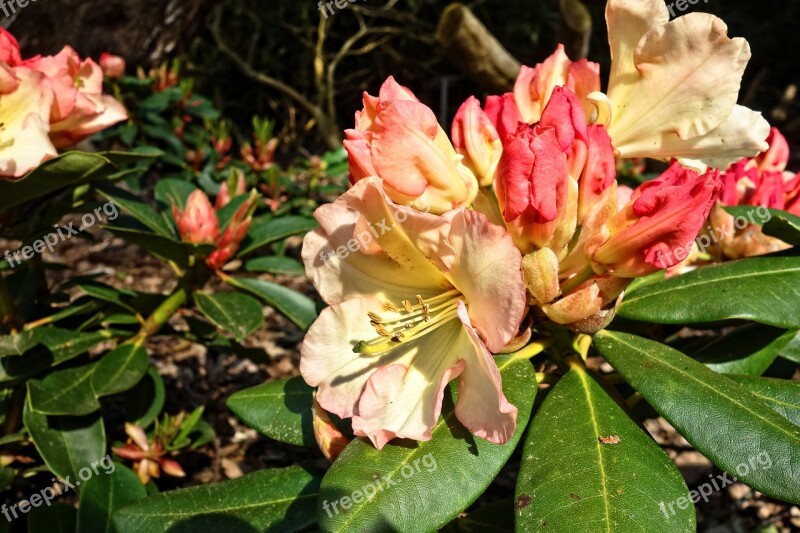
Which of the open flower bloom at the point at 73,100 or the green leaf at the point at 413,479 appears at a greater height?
the open flower bloom at the point at 73,100

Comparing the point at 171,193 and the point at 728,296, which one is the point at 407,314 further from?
the point at 171,193

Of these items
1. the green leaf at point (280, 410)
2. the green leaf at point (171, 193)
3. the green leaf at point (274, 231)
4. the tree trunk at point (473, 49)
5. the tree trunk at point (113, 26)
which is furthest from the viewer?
the tree trunk at point (473, 49)

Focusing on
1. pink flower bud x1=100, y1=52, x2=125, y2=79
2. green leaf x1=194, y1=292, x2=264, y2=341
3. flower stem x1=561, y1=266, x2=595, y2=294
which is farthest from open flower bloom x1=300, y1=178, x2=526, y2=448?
pink flower bud x1=100, y1=52, x2=125, y2=79

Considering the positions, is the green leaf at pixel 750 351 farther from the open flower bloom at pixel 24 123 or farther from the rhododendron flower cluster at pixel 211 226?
the open flower bloom at pixel 24 123

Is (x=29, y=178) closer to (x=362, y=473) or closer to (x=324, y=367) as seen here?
(x=324, y=367)

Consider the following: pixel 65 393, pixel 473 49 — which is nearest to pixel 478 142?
pixel 65 393

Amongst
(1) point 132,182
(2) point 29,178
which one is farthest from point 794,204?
(1) point 132,182

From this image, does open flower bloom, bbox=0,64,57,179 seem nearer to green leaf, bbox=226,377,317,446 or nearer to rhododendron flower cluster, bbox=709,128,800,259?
green leaf, bbox=226,377,317,446

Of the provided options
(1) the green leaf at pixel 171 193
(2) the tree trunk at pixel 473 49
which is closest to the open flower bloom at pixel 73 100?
(1) the green leaf at pixel 171 193
